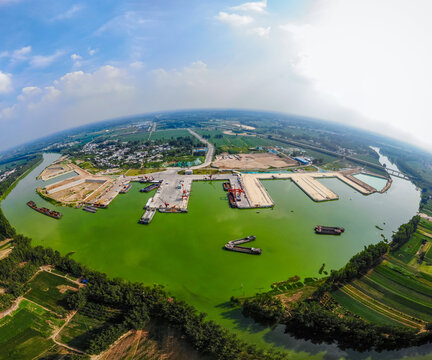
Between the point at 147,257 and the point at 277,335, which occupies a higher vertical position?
the point at 147,257

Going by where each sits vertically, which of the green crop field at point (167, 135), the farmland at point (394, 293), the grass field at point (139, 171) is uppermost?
the green crop field at point (167, 135)

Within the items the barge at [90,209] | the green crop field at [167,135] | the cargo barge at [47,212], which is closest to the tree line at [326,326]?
the barge at [90,209]

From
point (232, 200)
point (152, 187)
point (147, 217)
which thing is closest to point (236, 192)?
point (232, 200)

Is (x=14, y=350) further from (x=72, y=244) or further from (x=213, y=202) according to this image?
(x=213, y=202)

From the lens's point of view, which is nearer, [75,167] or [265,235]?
[265,235]

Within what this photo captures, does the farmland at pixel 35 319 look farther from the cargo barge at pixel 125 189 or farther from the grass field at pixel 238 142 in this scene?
the grass field at pixel 238 142

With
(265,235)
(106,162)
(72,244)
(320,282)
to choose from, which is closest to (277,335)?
(320,282)

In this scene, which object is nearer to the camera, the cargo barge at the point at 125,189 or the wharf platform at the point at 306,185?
the wharf platform at the point at 306,185
